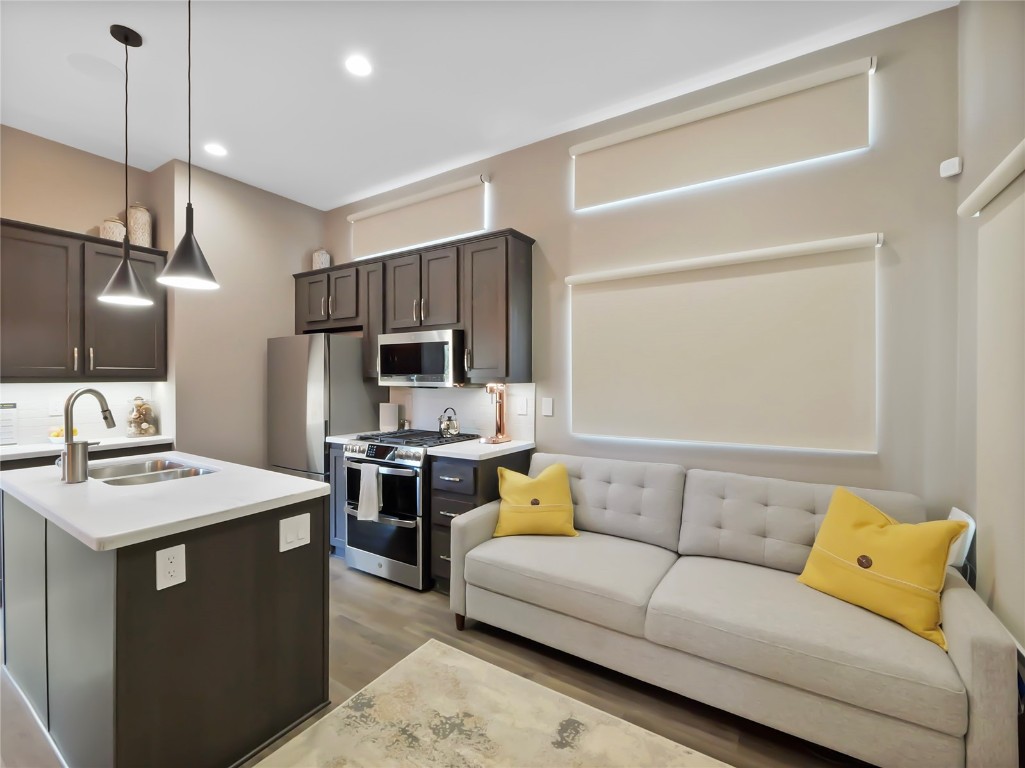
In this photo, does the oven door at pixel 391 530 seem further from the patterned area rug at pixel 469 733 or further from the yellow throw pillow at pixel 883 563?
the yellow throw pillow at pixel 883 563

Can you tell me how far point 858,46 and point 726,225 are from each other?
99 centimetres

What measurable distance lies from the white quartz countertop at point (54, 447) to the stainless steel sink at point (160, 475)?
2.26 feet

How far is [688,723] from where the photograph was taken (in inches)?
74.0

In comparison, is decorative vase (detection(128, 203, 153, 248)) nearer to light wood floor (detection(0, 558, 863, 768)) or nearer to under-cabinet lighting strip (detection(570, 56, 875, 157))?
light wood floor (detection(0, 558, 863, 768))

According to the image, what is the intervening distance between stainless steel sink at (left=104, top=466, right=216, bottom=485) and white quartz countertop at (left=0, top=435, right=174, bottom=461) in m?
0.69

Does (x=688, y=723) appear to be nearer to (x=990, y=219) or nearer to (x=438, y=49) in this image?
(x=990, y=219)

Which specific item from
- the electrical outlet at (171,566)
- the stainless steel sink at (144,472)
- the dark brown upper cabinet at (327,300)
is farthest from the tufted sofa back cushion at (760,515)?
the dark brown upper cabinet at (327,300)

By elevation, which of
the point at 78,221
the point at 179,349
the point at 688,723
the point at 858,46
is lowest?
the point at 688,723

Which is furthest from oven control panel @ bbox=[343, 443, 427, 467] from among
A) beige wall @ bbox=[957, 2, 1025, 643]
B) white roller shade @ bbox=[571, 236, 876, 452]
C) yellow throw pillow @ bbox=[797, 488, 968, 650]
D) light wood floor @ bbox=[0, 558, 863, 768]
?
beige wall @ bbox=[957, 2, 1025, 643]

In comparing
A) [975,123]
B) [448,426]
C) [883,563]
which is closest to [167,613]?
[448,426]

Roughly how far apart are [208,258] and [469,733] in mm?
3862

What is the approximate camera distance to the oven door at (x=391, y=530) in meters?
3.02

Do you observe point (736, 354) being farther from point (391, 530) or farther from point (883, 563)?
point (391, 530)

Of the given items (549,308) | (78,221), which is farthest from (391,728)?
(78,221)
